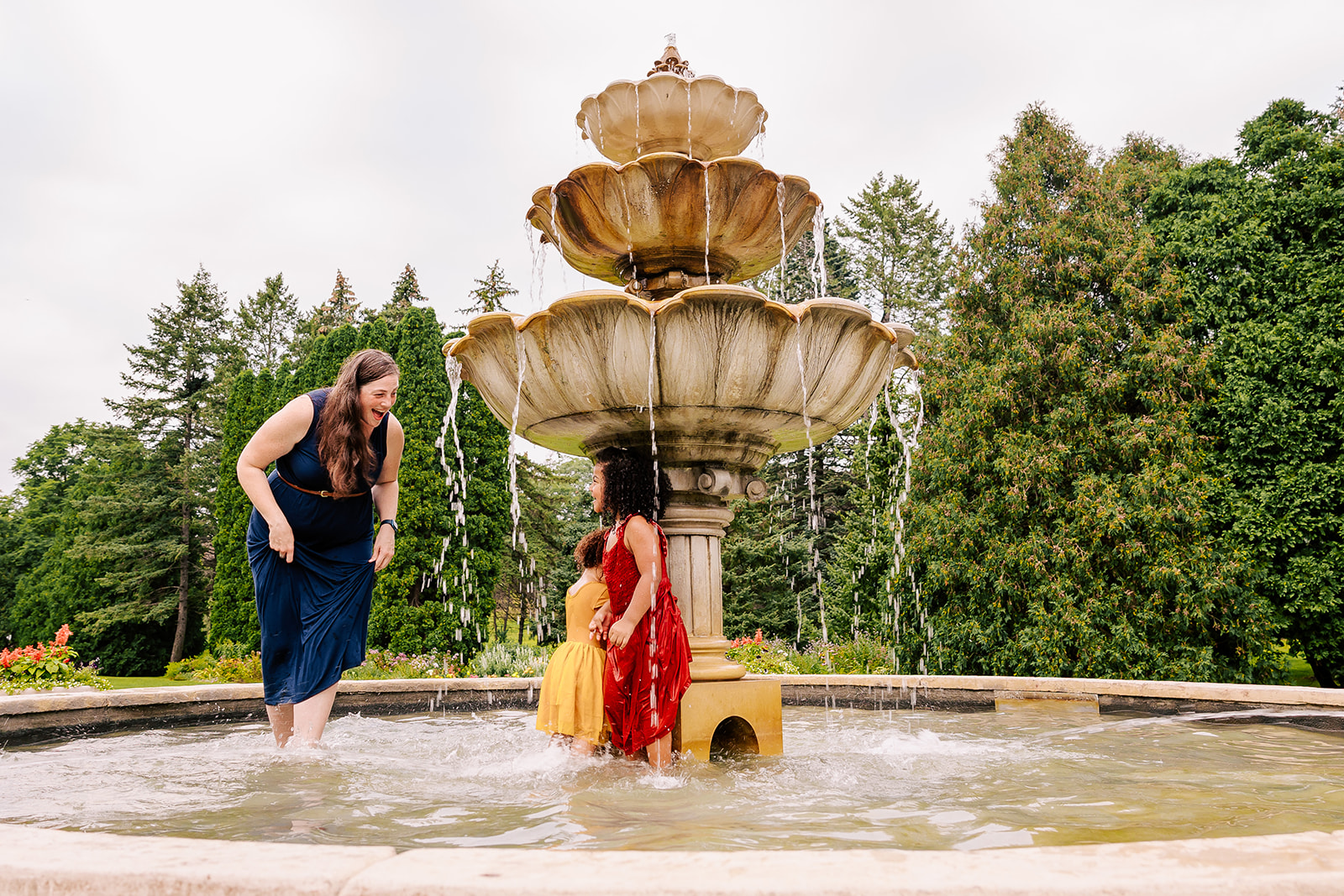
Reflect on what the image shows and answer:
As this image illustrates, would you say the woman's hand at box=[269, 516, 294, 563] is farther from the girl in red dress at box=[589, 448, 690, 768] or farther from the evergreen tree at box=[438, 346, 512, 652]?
the evergreen tree at box=[438, 346, 512, 652]

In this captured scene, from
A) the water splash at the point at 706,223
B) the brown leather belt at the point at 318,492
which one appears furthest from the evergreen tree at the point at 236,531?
the brown leather belt at the point at 318,492

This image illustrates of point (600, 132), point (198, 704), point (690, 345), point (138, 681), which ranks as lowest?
point (138, 681)

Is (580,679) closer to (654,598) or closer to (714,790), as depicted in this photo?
(654,598)

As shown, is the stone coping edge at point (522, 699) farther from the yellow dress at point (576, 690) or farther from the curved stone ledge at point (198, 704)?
the yellow dress at point (576, 690)

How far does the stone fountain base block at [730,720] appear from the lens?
374 centimetres

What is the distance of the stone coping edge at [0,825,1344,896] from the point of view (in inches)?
44.3

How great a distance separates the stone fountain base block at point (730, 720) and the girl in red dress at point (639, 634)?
105mm

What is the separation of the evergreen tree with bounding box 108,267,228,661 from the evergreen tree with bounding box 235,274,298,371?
2.97 meters

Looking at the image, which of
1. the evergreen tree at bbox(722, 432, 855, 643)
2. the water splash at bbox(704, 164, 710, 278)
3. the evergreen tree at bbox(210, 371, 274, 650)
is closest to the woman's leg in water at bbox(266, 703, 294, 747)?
the water splash at bbox(704, 164, 710, 278)

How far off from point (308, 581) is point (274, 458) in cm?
61

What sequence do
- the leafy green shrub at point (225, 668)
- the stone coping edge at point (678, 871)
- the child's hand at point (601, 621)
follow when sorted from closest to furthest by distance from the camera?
the stone coping edge at point (678, 871) < the child's hand at point (601, 621) < the leafy green shrub at point (225, 668)

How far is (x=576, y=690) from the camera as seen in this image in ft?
11.9

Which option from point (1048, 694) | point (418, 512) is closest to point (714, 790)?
point (1048, 694)

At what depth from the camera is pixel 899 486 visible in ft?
43.9
